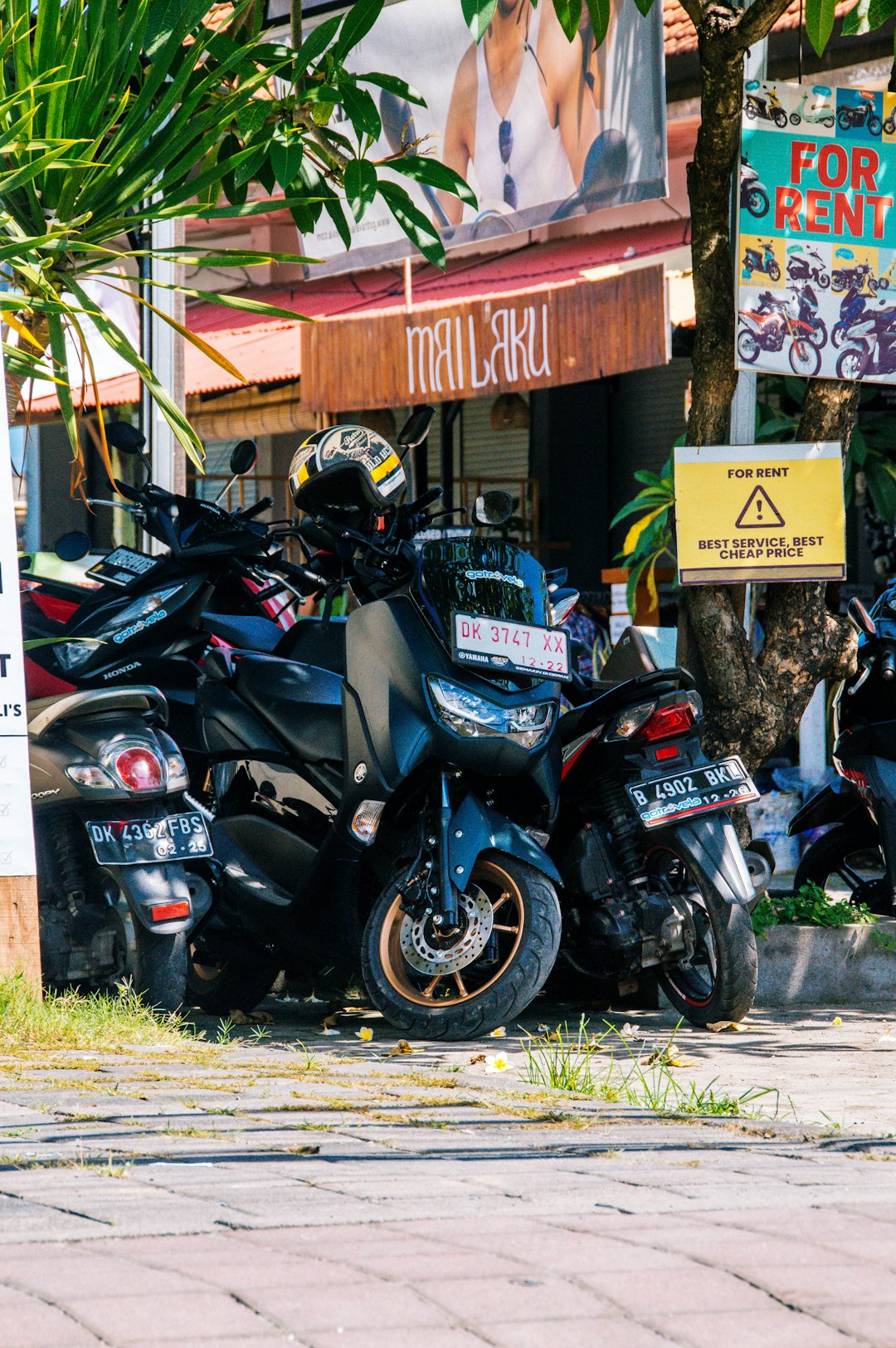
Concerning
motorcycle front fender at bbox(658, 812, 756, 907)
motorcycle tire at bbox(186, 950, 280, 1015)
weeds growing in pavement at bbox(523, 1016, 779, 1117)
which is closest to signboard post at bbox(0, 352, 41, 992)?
motorcycle tire at bbox(186, 950, 280, 1015)

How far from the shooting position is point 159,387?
5.37 meters

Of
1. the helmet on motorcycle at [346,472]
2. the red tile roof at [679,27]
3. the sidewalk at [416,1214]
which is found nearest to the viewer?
the sidewalk at [416,1214]

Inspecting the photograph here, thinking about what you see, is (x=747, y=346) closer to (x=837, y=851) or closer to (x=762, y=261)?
(x=762, y=261)

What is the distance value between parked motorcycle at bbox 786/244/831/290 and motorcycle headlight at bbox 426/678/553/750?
2017 millimetres

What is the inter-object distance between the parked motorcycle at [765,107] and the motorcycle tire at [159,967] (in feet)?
10.9

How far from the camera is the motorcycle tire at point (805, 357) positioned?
20.7 feet

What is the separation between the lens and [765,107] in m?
6.29

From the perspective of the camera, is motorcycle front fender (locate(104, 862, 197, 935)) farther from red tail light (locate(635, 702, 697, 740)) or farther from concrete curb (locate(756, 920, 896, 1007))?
concrete curb (locate(756, 920, 896, 1007))

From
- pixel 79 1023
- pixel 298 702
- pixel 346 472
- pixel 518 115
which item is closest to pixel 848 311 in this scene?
pixel 346 472

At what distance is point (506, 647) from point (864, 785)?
180 centimetres

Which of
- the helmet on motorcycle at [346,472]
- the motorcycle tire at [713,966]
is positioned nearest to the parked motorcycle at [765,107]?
the helmet on motorcycle at [346,472]

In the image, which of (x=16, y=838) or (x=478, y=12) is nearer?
(x=16, y=838)

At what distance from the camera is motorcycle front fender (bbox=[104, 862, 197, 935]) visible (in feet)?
16.3

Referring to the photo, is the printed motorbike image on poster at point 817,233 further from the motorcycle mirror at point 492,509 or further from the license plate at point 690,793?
the license plate at point 690,793
